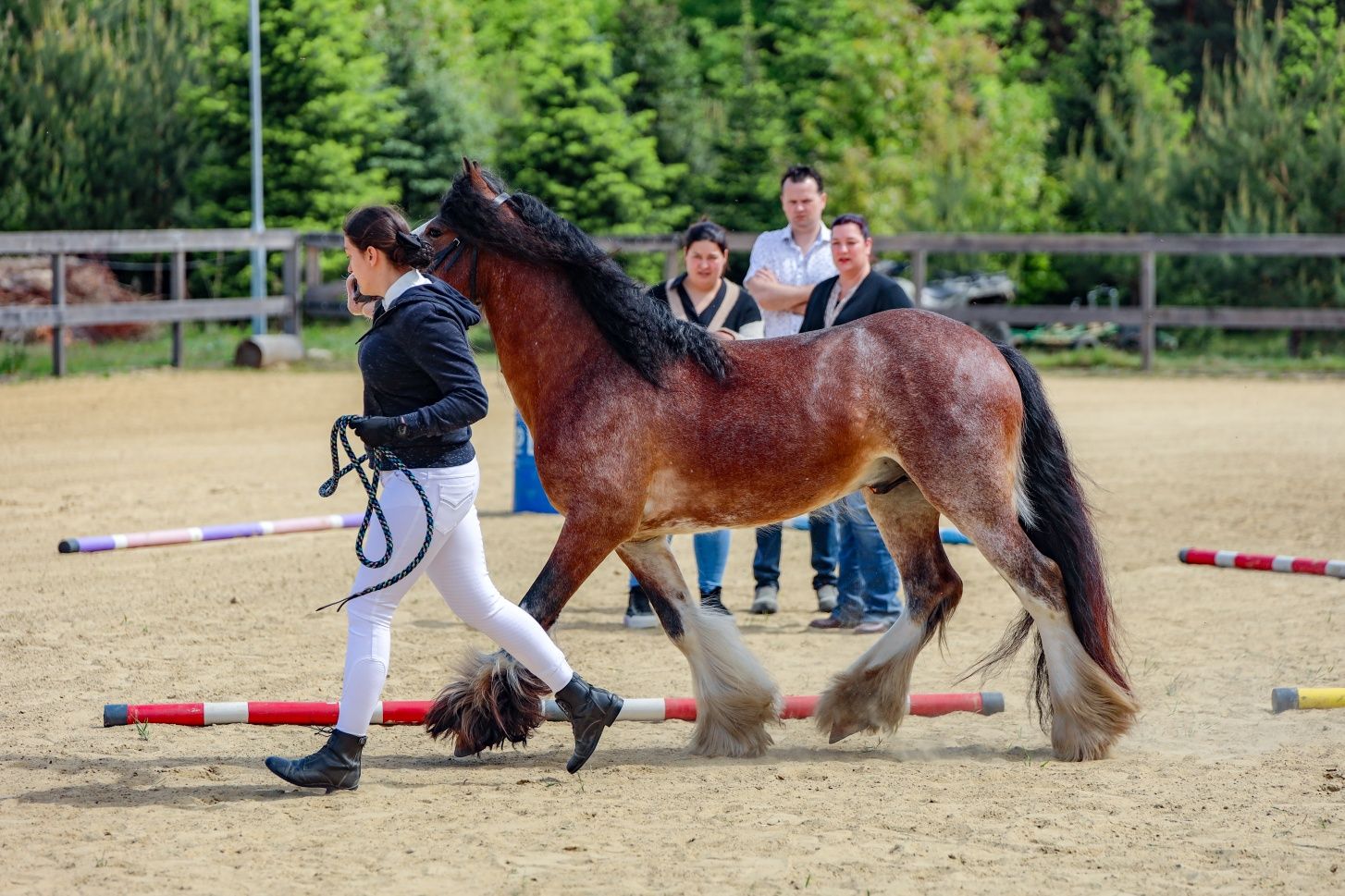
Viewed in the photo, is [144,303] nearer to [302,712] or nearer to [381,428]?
[302,712]

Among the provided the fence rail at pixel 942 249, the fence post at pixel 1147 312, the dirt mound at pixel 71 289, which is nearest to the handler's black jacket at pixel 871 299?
the fence rail at pixel 942 249

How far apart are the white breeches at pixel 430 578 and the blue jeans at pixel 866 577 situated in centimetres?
280

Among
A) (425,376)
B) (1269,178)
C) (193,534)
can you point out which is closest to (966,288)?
(1269,178)

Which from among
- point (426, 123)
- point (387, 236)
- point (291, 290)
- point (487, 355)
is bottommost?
point (487, 355)

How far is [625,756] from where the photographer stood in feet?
18.0

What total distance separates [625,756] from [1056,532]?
5.63 feet

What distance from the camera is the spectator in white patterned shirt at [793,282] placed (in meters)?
7.80

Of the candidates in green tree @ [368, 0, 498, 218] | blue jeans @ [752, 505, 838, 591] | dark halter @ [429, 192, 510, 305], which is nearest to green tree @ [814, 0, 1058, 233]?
green tree @ [368, 0, 498, 218]

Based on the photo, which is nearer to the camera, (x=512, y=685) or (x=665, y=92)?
(x=512, y=685)

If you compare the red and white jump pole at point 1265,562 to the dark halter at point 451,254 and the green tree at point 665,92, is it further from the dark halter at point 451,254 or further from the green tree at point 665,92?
the green tree at point 665,92

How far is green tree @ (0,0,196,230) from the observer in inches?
988

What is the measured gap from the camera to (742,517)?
18.1ft

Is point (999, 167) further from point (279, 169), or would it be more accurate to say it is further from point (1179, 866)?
point (1179, 866)

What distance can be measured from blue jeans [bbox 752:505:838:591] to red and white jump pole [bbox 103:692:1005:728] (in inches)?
88.1
